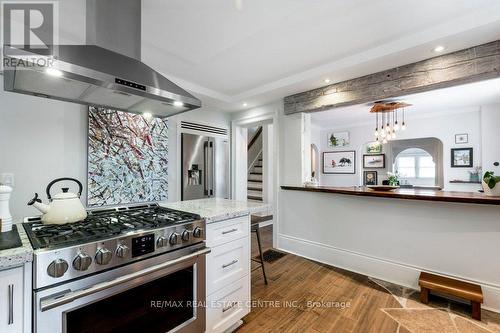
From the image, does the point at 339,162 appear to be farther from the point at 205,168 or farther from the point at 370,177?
the point at 205,168

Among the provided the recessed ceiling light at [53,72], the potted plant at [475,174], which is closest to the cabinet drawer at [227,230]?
the recessed ceiling light at [53,72]

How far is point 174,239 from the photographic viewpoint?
4.72ft

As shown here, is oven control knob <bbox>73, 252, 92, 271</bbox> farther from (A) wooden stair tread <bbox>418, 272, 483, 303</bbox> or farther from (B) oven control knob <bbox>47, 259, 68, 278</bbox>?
(A) wooden stair tread <bbox>418, 272, 483, 303</bbox>

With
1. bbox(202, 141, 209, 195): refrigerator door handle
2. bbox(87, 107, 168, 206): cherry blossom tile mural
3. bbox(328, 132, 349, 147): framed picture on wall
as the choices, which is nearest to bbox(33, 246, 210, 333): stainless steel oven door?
bbox(87, 107, 168, 206): cherry blossom tile mural

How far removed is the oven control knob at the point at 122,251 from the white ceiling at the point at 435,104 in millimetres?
4037

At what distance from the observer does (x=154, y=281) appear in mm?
1347

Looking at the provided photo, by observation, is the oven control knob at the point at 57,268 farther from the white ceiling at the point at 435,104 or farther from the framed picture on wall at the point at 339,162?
the framed picture on wall at the point at 339,162

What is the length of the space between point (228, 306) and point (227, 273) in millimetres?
260

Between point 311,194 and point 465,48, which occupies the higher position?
point 465,48

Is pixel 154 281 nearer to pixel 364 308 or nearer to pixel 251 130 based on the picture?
pixel 364 308

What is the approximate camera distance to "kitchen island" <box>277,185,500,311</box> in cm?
218

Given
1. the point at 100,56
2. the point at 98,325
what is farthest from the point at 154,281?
the point at 100,56

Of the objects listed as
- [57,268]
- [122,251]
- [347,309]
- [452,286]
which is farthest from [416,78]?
[57,268]

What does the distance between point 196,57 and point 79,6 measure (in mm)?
1093
